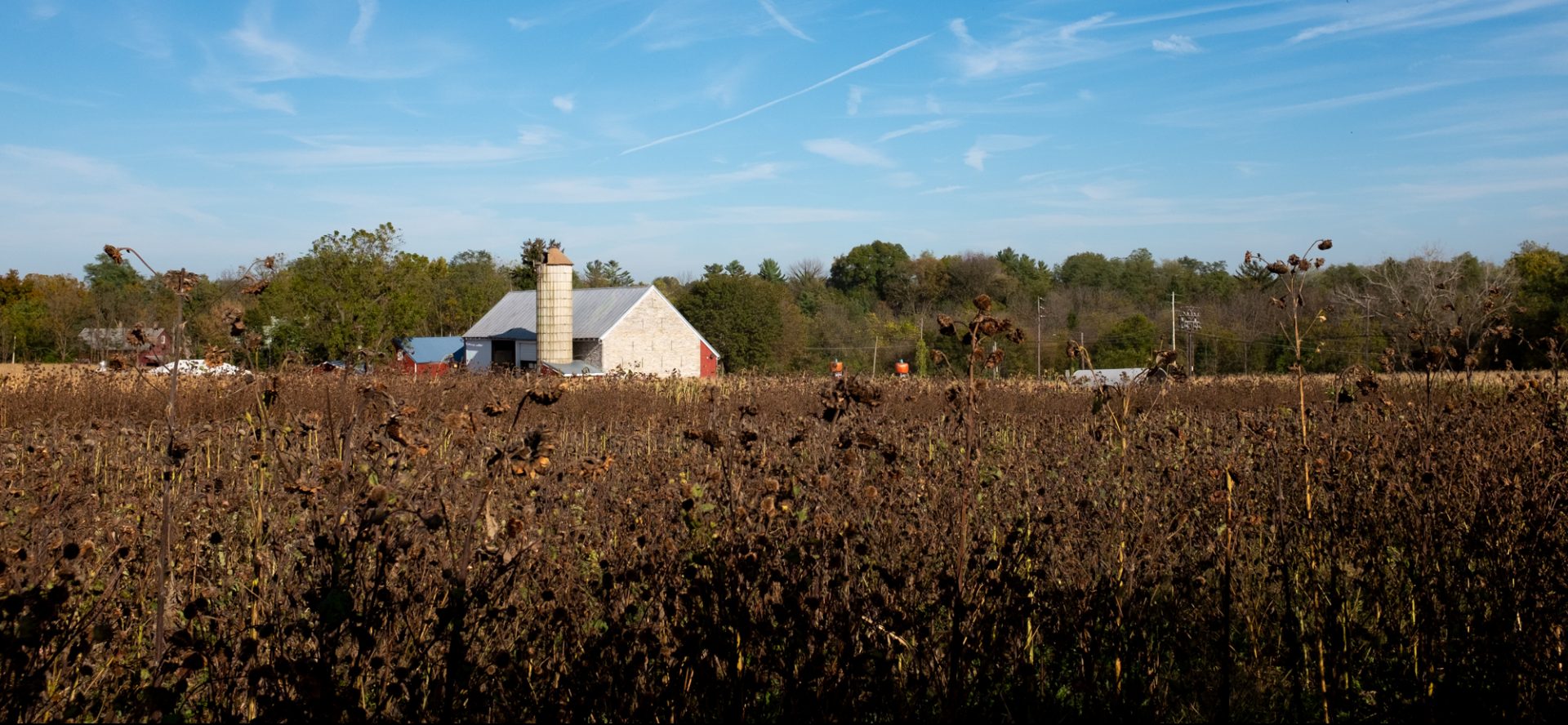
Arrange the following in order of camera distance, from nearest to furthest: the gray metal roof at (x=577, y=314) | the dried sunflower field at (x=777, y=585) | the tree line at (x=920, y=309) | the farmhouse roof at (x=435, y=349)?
1. the dried sunflower field at (x=777, y=585)
2. the tree line at (x=920, y=309)
3. the gray metal roof at (x=577, y=314)
4. the farmhouse roof at (x=435, y=349)

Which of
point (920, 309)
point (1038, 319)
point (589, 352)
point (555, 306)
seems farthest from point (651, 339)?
point (920, 309)

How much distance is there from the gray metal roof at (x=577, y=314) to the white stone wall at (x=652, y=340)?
45 centimetres

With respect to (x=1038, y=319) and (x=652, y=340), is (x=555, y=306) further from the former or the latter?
(x=1038, y=319)

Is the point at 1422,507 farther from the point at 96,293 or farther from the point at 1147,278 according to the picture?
the point at 1147,278

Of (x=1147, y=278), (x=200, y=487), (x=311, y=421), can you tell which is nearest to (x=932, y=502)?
(x=311, y=421)

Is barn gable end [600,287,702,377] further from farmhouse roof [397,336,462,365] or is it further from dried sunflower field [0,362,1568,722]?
dried sunflower field [0,362,1568,722]

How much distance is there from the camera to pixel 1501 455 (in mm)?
5641

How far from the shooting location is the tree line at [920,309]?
29500 mm

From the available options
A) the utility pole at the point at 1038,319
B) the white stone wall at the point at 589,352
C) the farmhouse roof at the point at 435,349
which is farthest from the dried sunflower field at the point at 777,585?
the farmhouse roof at the point at 435,349

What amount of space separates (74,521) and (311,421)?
1.00m

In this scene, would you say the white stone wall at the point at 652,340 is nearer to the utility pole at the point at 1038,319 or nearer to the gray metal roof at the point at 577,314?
the gray metal roof at the point at 577,314

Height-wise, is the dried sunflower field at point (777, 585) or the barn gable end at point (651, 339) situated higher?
the barn gable end at point (651, 339)

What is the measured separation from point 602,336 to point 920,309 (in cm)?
3632

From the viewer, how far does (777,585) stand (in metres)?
3.81
